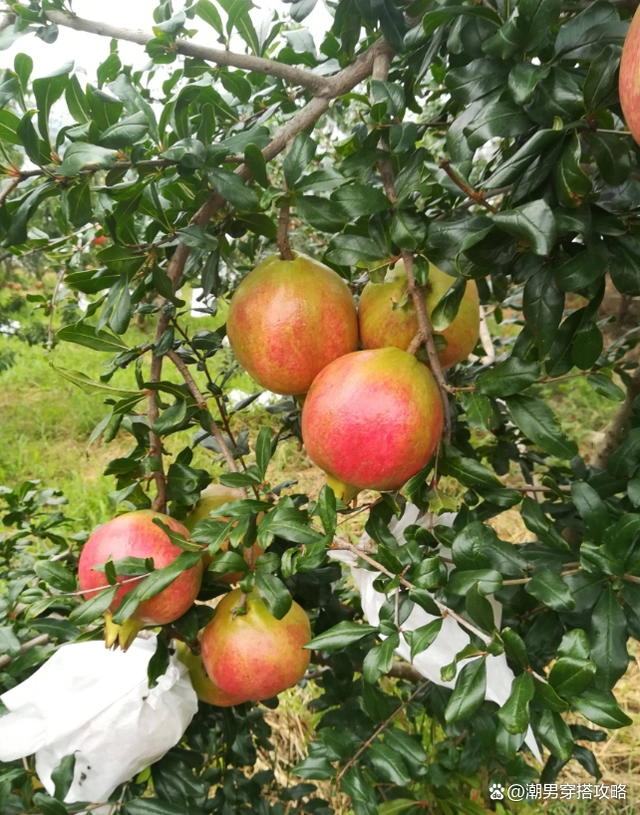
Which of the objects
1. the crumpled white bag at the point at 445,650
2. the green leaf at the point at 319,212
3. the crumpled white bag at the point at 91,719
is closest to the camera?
the green leaf at the point at 319,212

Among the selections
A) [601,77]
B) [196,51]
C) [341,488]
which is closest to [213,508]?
[341,488]

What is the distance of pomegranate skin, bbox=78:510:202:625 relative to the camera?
0.73 meters

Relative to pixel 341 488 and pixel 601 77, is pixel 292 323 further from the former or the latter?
pixel 601 77

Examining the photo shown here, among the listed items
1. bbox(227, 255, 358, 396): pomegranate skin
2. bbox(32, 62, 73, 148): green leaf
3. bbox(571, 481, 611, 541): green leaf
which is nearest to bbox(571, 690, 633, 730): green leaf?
bbox(571, 481, 611, 541): green leaf

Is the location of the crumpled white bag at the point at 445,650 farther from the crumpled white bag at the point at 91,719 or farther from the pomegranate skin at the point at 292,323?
A: the crumpled white bag at the point at 91,719

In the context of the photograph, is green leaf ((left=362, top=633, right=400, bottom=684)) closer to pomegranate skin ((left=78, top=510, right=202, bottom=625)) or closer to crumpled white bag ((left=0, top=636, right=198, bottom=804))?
pomegranate skin ((left=78, top=510, right=202, bottom=625))

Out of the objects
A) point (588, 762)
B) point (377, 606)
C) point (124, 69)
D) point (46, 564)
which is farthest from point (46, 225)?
point (588, 762)

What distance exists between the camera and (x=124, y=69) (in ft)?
2.96

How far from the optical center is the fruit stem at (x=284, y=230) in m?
0.66

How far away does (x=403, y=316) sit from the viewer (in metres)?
0.70

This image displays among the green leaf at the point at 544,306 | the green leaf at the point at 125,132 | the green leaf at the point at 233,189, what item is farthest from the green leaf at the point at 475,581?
the green leaf at the point at 125,132

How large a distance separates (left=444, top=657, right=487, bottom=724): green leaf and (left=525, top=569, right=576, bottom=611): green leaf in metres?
0.10

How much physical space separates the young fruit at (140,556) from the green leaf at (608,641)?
48cm

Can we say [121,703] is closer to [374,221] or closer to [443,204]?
[374,221]
